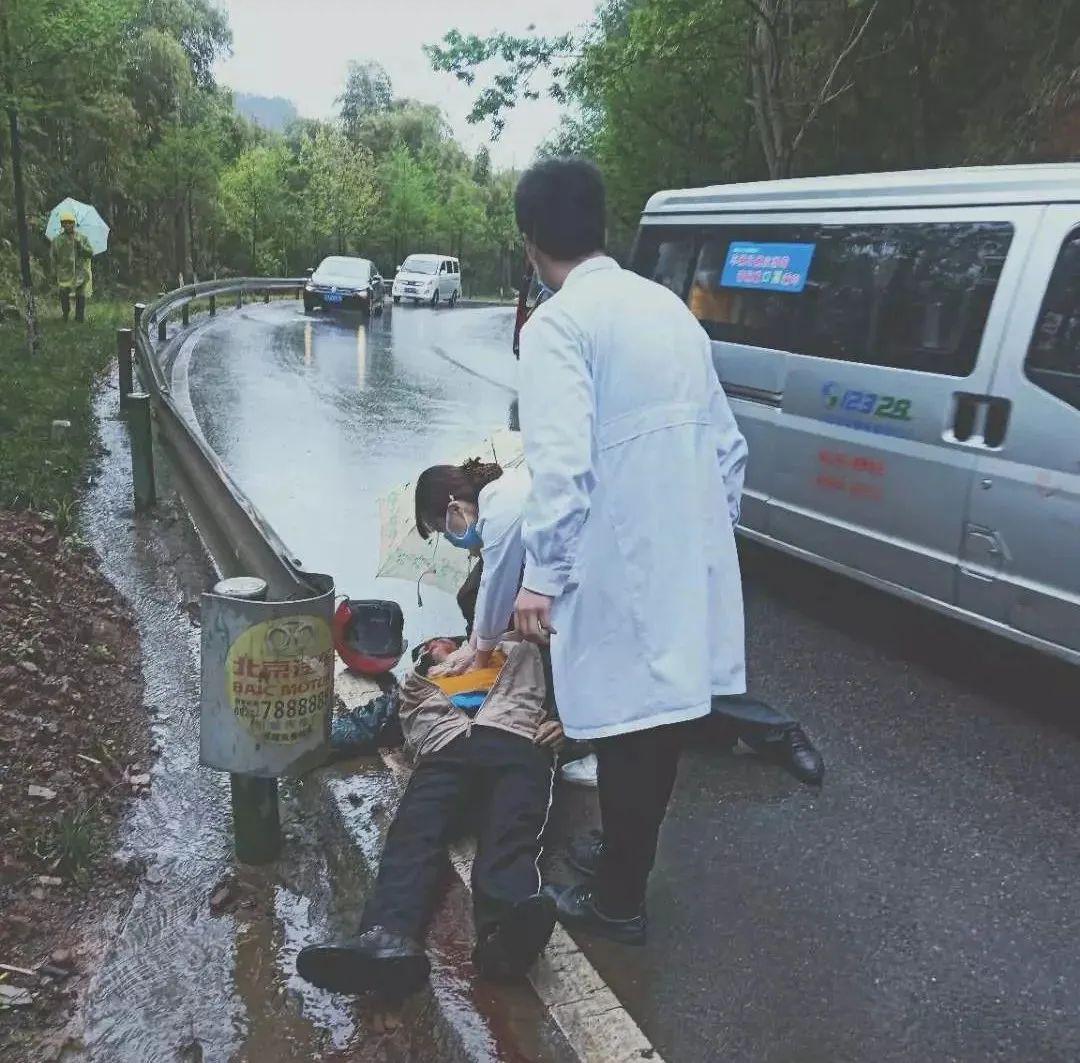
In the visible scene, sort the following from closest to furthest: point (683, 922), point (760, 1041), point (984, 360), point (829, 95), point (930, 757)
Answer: point (760, 1041) < point (683, 922) < point (930, 757) < point (984, 360) < point (829, 95)

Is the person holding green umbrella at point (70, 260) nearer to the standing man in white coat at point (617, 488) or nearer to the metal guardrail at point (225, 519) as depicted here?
the metal guardrail at point (225, 519)

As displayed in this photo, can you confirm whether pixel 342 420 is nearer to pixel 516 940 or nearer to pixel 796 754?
pixel 796 754

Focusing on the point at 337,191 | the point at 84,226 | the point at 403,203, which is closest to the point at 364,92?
the point at 403,203

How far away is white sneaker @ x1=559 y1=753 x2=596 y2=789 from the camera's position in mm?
4000

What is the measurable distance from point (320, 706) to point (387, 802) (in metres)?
0.57

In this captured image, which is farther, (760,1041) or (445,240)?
(445,240)

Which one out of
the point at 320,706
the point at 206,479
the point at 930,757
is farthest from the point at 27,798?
the point at 930,757

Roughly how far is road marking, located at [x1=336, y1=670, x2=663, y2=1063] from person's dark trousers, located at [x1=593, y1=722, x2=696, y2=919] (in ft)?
0.73

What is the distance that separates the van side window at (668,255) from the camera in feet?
23.1

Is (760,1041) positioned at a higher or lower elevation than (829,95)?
lower

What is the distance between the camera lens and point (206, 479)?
16.8 ft

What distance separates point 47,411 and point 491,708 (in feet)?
26.0

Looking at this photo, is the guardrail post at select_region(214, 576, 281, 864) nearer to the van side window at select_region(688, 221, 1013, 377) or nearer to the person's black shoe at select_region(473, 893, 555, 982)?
the person's black shoe at select_region(473, 893, 555, 982)

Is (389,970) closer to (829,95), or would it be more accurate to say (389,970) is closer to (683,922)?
(683,922)
